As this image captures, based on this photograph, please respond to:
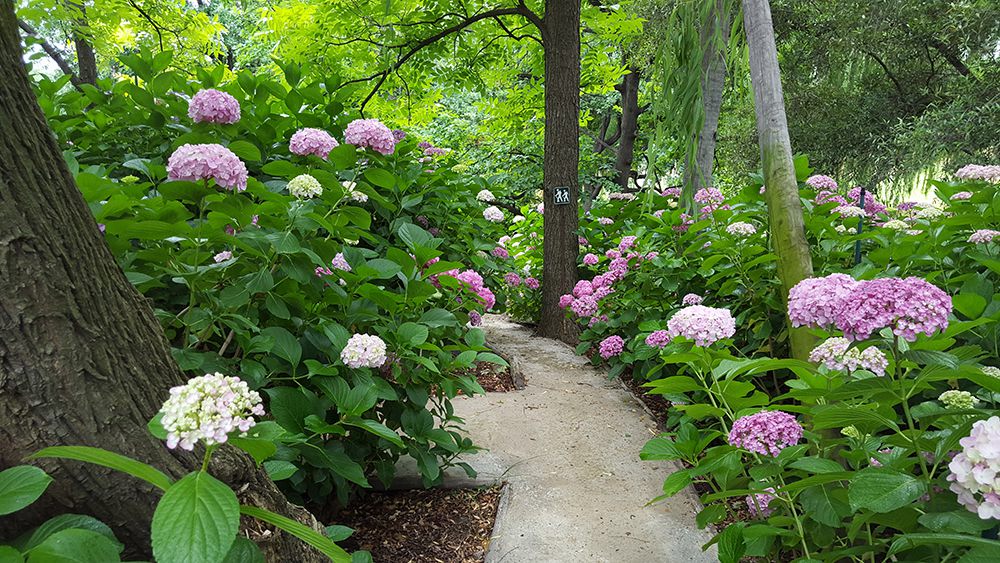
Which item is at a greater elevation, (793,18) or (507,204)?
(793,18)

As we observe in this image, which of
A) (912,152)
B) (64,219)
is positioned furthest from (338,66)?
(912,152)

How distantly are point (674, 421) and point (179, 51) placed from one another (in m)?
8.07

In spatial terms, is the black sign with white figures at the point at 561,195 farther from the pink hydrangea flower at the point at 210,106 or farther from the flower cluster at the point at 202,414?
the flower cluster at the point at 202,414

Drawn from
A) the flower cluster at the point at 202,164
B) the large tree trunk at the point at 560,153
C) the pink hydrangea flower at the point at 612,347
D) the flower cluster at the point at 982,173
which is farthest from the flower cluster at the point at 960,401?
the large tree trunk at the point at 560,153

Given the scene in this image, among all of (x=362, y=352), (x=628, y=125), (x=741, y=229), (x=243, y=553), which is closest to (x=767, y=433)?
(x=362, y=352)

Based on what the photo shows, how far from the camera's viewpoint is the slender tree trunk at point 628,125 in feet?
33.3

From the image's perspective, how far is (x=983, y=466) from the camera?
78cm

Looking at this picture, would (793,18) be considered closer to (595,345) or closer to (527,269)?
(527,269)

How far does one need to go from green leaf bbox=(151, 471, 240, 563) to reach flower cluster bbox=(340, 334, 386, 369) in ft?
2.98

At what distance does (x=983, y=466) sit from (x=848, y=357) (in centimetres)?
41

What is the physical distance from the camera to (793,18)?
29.2 feet

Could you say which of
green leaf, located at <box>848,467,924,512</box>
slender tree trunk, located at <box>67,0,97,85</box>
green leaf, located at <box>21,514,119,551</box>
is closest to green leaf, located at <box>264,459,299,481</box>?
green leaf, located at <box>21,514,119,551</box>

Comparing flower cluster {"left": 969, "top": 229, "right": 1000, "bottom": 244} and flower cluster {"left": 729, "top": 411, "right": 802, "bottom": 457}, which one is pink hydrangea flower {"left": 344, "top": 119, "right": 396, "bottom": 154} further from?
flower cluster {"left": 969, "top": 229, "right": 1000, "bottom": 244}

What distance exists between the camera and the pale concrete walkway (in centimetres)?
210
